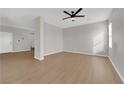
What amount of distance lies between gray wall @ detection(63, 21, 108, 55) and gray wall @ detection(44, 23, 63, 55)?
63 cm

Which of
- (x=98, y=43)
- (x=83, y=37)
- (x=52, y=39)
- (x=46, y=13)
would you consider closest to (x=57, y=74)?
(x=46, y=13)

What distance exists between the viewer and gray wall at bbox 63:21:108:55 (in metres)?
6.26

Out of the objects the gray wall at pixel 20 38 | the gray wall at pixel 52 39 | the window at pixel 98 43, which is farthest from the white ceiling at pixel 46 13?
the gray wall at pixel 20 38

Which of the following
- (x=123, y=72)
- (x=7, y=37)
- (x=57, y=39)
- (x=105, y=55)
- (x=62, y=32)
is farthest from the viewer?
(x=62, y=32)

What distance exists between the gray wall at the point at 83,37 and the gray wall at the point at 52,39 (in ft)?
2.06

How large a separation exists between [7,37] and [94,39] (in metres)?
7.10

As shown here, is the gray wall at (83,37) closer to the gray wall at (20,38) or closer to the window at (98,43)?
the window at (98,43)

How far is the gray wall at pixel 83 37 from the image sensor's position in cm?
626

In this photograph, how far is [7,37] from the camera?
23.2ft

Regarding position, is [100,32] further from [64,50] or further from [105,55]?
[64,50]

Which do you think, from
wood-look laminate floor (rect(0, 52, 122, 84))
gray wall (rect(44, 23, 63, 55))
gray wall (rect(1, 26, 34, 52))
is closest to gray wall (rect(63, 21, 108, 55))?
gray wall (rect(44, 23, 63, 55))

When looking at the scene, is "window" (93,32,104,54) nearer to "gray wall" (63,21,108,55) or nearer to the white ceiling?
"gray wall" (63,21,108,55)

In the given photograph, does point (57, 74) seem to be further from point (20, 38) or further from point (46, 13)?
point (20, 38)
